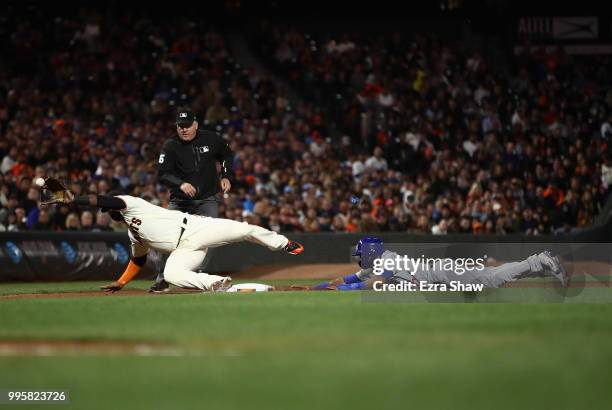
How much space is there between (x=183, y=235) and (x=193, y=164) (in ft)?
4.51

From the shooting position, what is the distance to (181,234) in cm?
1312

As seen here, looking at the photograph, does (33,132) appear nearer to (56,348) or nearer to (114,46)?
(114,46)

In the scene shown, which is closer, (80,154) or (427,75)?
(80,154)

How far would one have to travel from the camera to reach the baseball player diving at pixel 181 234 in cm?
1294

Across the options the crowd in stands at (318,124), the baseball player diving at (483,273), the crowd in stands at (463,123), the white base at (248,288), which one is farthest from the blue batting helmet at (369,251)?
the crowd in stands at (463,123)

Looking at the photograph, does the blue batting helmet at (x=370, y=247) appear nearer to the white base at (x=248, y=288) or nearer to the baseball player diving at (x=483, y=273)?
the baseball player diving at (x=483, y=273)

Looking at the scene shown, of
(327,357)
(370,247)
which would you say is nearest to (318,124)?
(370,247)

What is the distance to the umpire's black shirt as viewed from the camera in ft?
46.3

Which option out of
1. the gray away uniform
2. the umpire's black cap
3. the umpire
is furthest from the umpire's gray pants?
the gray away uniform

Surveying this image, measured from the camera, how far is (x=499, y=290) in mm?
11852

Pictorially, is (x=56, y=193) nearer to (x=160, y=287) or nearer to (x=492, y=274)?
(x=160, y=287)

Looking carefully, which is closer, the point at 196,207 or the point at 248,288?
the point at 248,288

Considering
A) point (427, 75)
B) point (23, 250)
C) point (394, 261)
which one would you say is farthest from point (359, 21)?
point (394, 261)

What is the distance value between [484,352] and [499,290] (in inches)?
178
